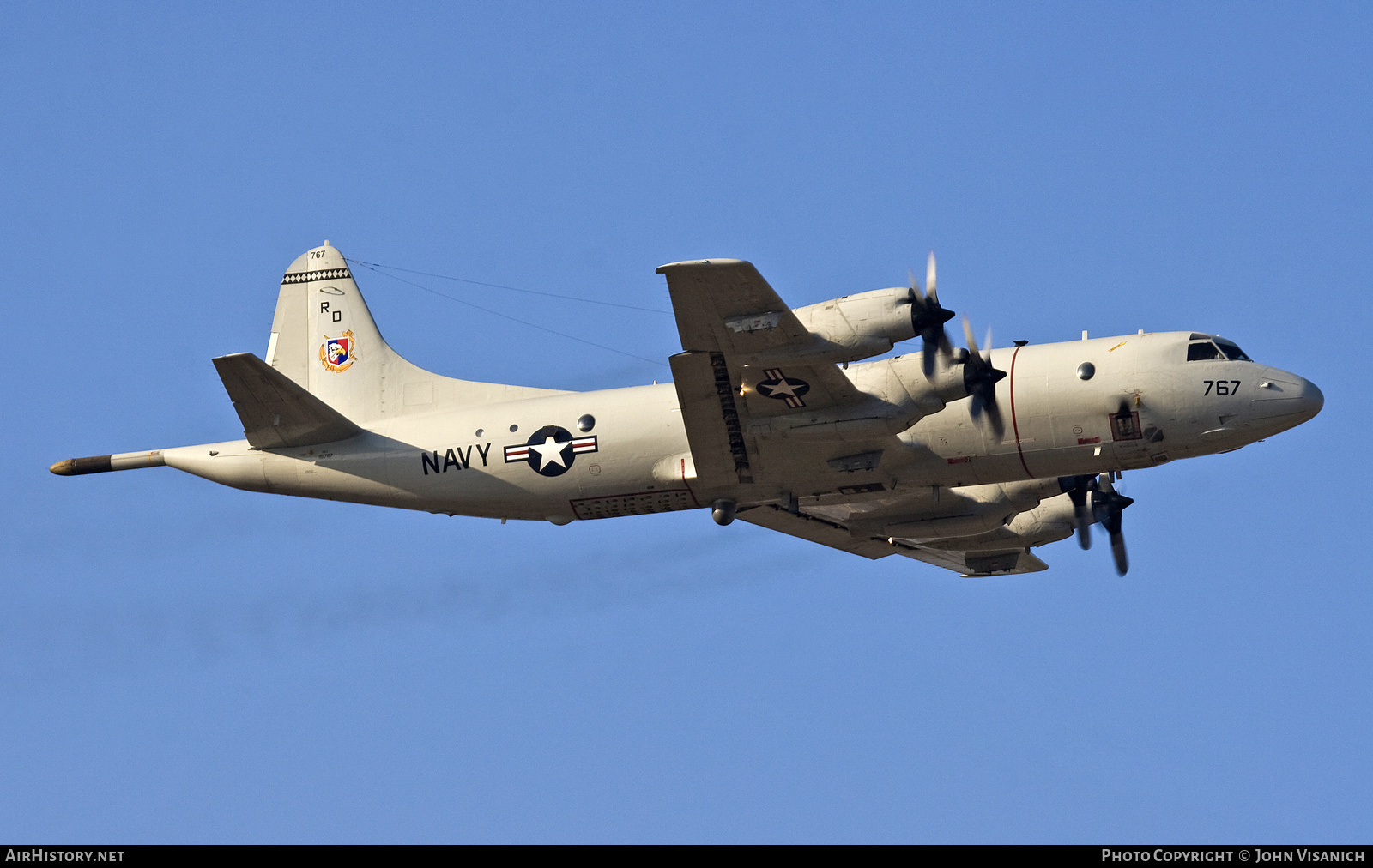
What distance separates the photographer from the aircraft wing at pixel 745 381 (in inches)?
897

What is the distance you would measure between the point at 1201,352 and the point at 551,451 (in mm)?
10881

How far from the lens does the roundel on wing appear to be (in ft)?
86.6

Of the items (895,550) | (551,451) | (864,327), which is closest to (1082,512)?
(895,550)

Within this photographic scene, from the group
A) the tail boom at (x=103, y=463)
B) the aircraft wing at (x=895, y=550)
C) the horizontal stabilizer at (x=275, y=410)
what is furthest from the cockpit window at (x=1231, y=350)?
the tail boom at (x=103, y=463)

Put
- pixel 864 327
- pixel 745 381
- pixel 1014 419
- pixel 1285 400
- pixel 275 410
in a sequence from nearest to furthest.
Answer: pixel 864 327 → pixel 745 381 → pixel 1285 400 → pixel 1014 419 → pixel 275 410

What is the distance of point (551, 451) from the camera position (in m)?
26.5

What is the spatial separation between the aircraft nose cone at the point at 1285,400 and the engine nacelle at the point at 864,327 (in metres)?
5.93

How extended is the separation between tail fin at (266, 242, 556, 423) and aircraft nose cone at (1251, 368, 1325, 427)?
1226cm

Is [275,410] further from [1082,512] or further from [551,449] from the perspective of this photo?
[1082,512]

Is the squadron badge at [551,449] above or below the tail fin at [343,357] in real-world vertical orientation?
below

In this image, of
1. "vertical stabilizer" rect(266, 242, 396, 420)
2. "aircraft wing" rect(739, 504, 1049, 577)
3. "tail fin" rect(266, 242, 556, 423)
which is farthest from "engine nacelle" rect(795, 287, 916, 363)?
"vertical stabilizer" rect(266, 242, 396, 420)

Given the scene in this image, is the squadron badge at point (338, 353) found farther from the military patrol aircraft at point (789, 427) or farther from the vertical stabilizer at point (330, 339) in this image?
the military patrol aircraft at point (789, 427)

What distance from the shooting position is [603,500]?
2656 centimetres
